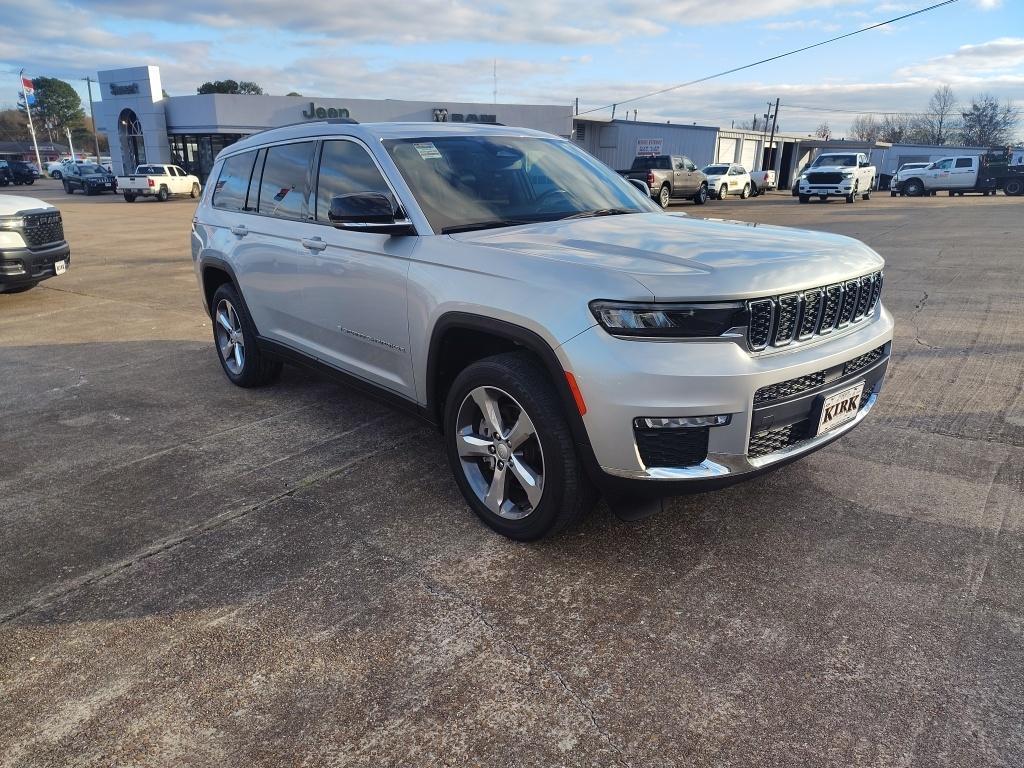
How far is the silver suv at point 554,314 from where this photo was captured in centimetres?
268

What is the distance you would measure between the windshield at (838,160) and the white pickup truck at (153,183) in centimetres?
2797

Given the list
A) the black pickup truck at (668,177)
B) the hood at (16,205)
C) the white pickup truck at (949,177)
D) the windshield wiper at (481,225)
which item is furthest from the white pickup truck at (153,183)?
the windshield wiper at (481,225)

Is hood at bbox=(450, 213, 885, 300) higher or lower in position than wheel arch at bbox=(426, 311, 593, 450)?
higher

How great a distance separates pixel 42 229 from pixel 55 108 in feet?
418

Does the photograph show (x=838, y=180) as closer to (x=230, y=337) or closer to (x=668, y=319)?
(x=230, y=337)

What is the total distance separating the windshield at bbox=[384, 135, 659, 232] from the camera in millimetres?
3652

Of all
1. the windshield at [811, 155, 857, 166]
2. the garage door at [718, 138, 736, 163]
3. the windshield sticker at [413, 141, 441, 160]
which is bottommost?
the windshield sticker at [413, 141, 441, 160]

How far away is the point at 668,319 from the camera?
267 cm

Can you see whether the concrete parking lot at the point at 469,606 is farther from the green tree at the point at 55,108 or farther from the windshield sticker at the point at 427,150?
the green tree at the point at 55,108

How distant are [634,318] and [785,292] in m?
0.63

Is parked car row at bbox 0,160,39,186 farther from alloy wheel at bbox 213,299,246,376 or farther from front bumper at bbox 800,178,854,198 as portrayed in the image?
alloy wheel at bbox 213,299,246,376

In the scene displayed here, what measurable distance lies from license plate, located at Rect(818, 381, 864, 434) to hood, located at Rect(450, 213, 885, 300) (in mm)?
484

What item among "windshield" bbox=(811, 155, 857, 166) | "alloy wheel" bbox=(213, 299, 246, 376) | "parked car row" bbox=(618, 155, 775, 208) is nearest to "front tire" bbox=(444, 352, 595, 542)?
"alloy wheel" bbox=(213, 299, 246, 376)

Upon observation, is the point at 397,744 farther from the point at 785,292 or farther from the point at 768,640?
the point at 785,292
